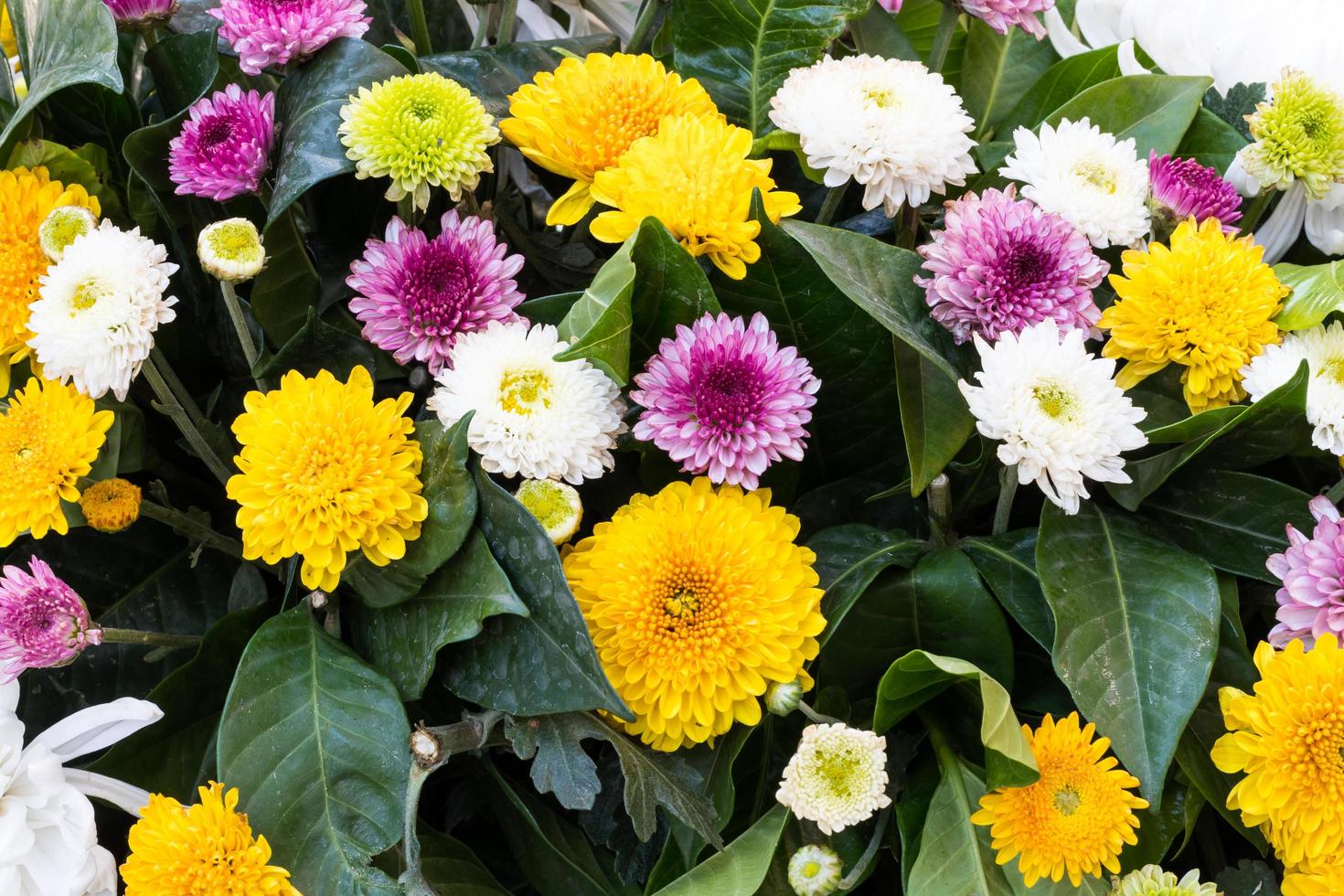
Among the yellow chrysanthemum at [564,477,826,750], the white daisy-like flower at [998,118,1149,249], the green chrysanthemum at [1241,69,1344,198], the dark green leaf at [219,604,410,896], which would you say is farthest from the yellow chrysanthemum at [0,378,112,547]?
the green chrysanthemum at [1241,69,1344,198]

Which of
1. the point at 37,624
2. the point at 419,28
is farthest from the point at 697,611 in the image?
the point at 419,28

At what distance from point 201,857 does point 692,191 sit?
369 mm

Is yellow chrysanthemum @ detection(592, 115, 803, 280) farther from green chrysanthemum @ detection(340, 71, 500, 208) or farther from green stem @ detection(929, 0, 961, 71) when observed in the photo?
green stem @ detection(929, 0, 961, 71)

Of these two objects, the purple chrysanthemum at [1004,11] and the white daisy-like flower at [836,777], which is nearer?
the white daisy-like flower at [836,777]

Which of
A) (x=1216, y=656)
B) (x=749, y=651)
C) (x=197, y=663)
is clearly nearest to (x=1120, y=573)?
(x=1216, y=656)

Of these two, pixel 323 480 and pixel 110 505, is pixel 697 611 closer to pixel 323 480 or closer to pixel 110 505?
pixel 323 480

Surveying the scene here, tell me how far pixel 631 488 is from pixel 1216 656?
30cm

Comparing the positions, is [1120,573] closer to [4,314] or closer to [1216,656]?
[1216,656]

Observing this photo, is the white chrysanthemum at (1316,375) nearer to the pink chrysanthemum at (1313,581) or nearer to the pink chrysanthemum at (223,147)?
the pink chrysanthemum at (1313,581)

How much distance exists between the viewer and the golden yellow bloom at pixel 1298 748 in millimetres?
464

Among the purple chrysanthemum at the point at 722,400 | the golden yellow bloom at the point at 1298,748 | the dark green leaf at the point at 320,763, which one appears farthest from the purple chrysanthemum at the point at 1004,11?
the dark green leaf at the point at 320,763

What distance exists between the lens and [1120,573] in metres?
0.53

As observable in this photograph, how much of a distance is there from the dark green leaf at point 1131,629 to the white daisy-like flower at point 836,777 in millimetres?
93

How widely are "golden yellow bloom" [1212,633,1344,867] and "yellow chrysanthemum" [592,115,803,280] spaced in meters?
0.30
